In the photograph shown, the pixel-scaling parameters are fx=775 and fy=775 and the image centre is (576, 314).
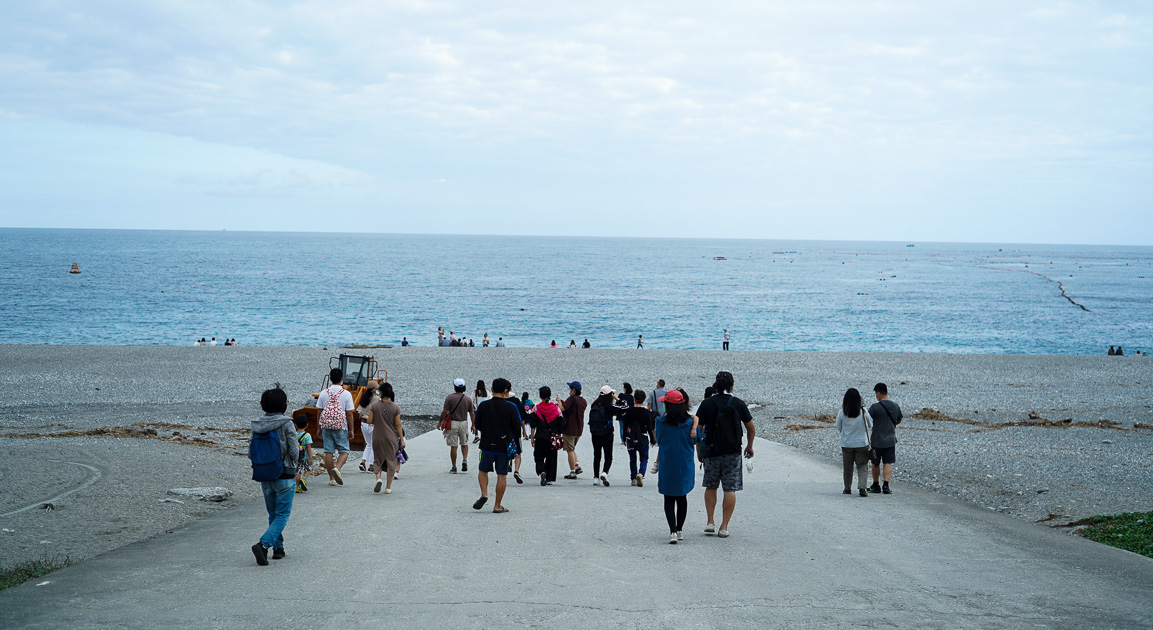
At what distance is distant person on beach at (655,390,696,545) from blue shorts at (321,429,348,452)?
18.3 ft

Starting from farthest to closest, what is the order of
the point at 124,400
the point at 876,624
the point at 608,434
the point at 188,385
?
the point at 188,385 < the point at 124,400 < the point at 608,434 < the point at 876,624

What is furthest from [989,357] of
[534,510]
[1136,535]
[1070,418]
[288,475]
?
[288,475]

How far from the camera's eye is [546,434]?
12.2 metres

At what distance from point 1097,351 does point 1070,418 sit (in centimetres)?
4067

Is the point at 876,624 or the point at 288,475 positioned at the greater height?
the point at 288,475

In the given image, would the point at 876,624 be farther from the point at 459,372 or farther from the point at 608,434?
the point at 459,372

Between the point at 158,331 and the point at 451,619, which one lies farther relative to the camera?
the point at 158,331

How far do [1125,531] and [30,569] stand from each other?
11.8 metres

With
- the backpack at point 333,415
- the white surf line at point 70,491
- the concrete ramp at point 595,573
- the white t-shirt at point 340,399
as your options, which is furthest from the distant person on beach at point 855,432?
the white surf line at point 70,491

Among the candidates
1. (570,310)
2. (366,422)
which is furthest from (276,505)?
(570,310)

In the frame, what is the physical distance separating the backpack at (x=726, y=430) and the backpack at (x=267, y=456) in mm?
4395

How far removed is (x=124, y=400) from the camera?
26.3 metres

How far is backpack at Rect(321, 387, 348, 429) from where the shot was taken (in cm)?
1170

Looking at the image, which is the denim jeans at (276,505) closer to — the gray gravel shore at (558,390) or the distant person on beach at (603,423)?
the gray gravel shore at (558,390)
